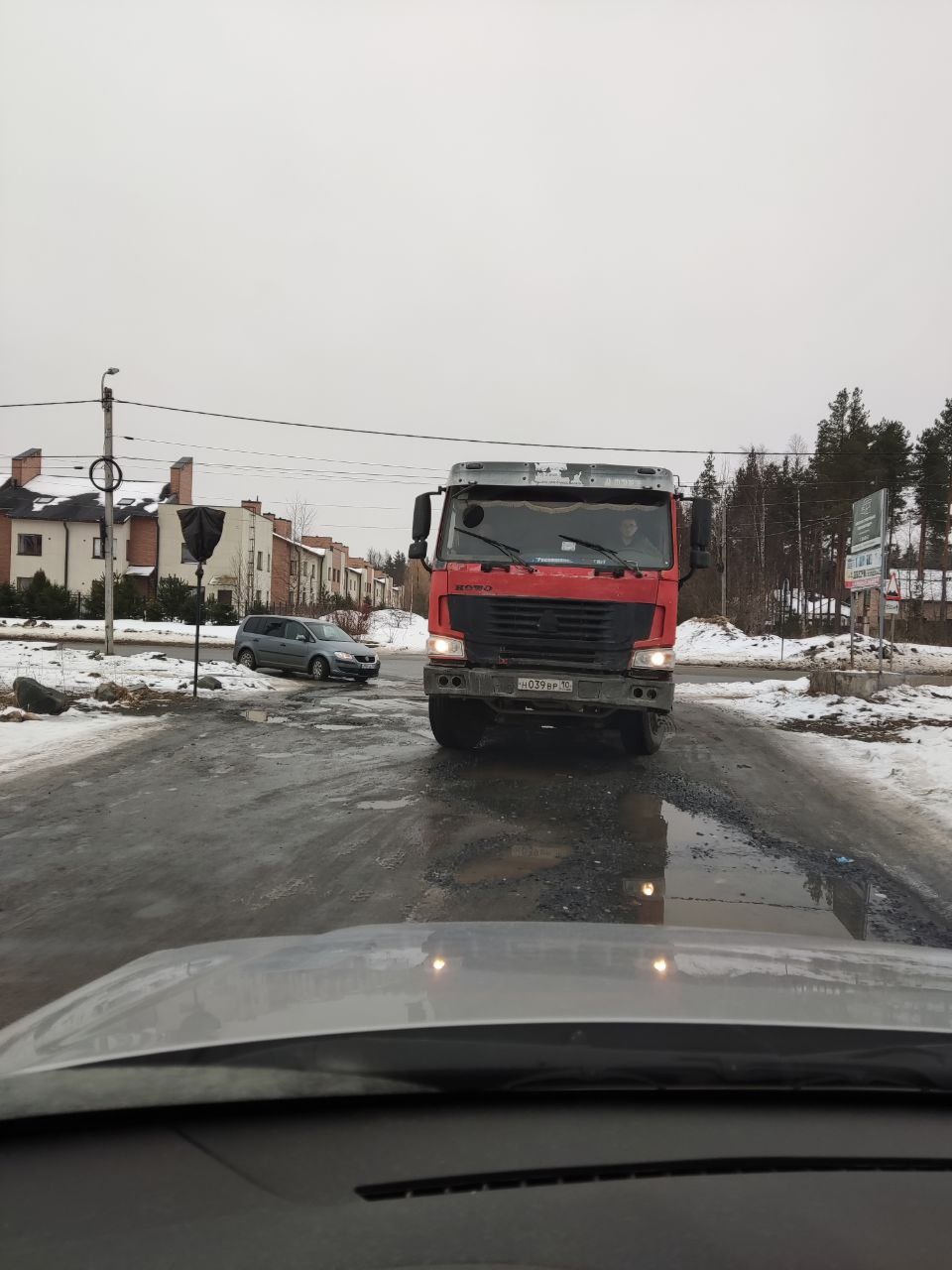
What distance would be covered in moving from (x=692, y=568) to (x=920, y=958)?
726cm

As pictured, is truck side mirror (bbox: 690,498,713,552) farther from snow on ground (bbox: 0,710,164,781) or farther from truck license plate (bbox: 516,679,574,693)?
snow on ground (bbox: 0,710,164,781)

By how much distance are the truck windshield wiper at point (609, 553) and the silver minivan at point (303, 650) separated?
1192 centimetres

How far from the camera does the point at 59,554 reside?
5556 cm

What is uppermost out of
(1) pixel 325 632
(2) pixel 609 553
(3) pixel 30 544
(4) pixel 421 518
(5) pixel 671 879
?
(3) pixel 30 544

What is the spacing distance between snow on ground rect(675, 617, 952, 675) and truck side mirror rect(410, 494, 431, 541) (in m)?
16.8

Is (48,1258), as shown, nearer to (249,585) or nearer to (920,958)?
(920,958)

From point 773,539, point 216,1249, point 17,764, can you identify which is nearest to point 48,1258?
point 216,1249

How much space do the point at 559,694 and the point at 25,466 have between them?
61.0 metres

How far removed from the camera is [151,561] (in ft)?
188

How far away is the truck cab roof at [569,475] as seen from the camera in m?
9.23

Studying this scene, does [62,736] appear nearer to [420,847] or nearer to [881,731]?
[420,847]

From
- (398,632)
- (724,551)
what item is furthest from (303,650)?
(724,551)

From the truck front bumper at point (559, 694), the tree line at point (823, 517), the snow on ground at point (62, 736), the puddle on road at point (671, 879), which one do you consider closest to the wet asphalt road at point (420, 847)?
the puddle on road at point (671, 879)

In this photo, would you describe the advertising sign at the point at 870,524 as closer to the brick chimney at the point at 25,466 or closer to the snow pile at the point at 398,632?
the snow pile at the point at 398,632
